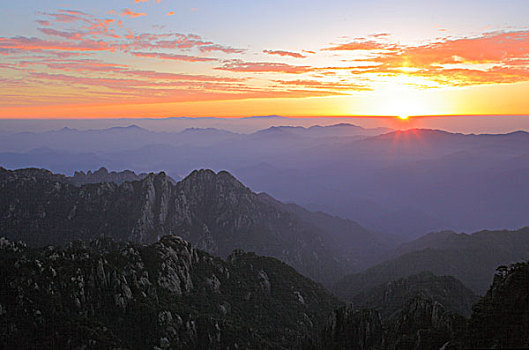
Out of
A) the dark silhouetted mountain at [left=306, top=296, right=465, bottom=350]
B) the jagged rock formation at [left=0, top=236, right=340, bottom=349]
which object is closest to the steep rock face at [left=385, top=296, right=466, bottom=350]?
the dark silhouetted mountain at [left=306, top=296, right=465, bottom=350]

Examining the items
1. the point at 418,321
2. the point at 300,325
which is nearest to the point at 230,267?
the point at 300,325

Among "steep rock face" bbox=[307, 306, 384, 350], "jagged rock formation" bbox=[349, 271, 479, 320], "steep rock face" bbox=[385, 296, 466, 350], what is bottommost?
"jagged rock formation" bbox=[349, 271, 479, 320]

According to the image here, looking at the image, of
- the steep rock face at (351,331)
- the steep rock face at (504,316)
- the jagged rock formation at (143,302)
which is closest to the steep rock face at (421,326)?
the steep rock face at (351,331)

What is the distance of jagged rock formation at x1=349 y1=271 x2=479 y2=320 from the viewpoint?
142m

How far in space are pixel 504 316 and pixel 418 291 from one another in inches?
4151

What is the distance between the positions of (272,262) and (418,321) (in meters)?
86.3

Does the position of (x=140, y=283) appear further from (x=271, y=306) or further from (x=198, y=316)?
(x=271, y=306)

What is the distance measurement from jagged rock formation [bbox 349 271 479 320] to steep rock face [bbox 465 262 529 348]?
9545cm

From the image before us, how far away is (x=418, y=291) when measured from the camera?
140 metres

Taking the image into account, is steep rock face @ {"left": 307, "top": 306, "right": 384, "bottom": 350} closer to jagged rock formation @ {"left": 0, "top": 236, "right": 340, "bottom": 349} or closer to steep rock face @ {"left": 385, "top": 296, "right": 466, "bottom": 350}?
steep rock face @ {"left": 385, "top": 296, "right": 466, "bottom": 350}

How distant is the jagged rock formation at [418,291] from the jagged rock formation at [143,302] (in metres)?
27.5

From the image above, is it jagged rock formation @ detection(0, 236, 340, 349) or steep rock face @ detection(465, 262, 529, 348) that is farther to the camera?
jagged rock formation @ detection(0, 236, 340, 349)

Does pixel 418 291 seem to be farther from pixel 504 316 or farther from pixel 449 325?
pixel 504 316

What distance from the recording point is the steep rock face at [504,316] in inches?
1507
